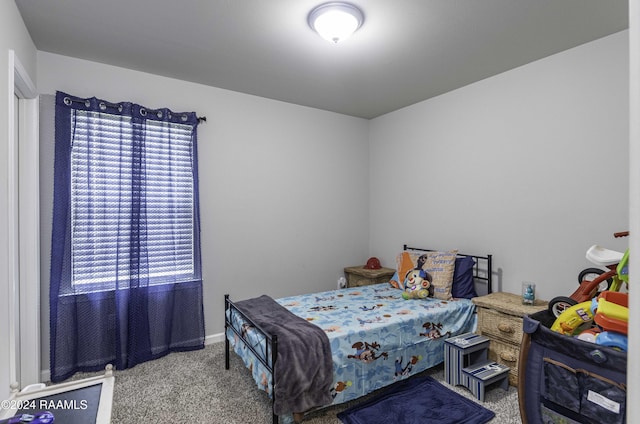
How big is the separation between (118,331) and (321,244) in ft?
7.77

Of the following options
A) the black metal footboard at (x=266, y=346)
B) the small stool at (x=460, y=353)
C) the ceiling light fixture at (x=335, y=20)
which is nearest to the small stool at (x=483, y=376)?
the small stool at (x=460, y=353)

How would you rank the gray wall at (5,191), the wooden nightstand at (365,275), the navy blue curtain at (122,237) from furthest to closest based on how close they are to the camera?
the wooden nightstand at (365,275) → the navy blue curtain at (122,237) → the gray wall at (5,191)

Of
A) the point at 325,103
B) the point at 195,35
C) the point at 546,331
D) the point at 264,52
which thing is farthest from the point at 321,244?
the point at 546,331

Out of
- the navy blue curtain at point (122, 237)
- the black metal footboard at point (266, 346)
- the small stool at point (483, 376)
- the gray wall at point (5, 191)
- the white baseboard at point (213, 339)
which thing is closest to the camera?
the gray wall at point (5, 191)

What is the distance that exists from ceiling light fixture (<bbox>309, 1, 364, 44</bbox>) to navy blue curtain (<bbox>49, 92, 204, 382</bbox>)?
5.76 ft

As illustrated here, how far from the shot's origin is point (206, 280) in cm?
350

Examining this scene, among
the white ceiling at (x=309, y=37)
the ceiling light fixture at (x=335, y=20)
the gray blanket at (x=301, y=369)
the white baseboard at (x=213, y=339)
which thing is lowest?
the white baseboard at (x=213, y=339)

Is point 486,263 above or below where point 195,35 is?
below

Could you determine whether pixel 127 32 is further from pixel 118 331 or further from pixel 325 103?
pixel 118 331

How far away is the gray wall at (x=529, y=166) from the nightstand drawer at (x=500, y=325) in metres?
0.50

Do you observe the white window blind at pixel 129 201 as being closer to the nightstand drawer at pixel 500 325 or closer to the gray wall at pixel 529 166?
the gray wall at pixel 529 166

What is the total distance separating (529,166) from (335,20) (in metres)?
2.14

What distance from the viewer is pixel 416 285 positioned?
3254mm

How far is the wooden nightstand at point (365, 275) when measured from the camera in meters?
4.09
